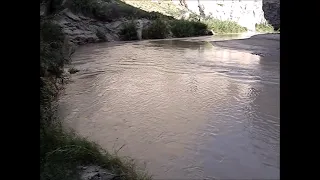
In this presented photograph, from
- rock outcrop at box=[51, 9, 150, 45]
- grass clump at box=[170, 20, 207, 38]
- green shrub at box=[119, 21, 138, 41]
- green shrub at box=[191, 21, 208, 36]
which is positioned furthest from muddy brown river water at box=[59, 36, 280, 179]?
green shrub at box=[191, 21, 208, 36]

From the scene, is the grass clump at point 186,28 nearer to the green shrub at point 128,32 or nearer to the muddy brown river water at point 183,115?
the green shrub at point 128,32

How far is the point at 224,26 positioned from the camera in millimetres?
25344

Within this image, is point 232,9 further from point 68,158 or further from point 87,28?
point 68,158

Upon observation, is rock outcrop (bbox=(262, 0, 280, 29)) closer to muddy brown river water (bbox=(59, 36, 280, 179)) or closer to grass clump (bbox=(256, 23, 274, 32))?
grass clump (bbox=(256, 23, 274, 32))

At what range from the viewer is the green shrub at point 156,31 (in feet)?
63.0

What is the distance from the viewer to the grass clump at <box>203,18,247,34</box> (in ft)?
81.0

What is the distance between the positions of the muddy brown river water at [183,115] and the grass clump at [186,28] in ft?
38.3

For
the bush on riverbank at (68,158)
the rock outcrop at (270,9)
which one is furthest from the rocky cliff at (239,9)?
the bush on riverbank at (68,158)

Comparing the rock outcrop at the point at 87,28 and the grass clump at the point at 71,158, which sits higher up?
the rock outcrop at the point at 87,28

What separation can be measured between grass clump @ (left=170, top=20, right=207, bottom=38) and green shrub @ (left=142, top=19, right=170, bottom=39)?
919mm

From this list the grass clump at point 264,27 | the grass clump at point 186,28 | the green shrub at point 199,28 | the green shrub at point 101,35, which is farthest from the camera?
the grass clump at point 264,27
